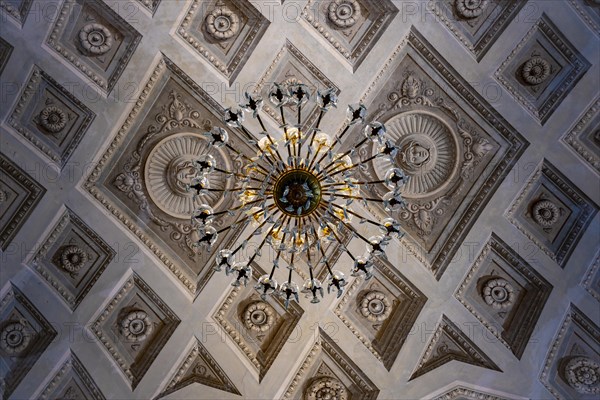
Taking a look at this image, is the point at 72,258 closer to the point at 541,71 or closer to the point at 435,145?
the point at 435,145

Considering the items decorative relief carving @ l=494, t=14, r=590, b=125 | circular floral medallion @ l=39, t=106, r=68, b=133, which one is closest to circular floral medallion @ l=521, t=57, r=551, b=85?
decorative relief carving @ l=494, t=14, r=590, b=125

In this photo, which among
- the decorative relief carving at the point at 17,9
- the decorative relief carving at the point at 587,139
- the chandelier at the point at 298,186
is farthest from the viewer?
the decorative relief carving at the point at 587,139

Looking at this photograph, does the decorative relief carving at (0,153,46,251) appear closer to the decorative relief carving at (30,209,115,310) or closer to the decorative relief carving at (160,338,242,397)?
the decorative relief carving at (30,209,115,310)

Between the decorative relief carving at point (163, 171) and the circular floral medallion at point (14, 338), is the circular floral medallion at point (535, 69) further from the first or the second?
the circular floral medallion at point (14, 338)

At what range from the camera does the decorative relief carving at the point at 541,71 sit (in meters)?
9.69

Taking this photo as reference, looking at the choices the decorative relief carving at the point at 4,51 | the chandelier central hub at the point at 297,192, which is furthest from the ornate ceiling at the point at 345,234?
the chandelier central hub at the point at 297,192

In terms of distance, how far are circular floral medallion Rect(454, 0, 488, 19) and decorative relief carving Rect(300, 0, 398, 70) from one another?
1106mm

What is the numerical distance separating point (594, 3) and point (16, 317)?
11176 mm

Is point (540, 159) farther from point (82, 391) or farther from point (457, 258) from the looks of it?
point (82, 391)

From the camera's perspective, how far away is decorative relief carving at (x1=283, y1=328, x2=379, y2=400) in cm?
1016

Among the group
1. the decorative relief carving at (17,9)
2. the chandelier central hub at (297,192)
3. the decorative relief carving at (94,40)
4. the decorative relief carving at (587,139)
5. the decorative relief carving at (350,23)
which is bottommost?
the chandelier central hub at (297,192)

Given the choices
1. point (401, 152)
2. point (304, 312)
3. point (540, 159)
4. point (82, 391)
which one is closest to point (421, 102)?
point (401, 152)

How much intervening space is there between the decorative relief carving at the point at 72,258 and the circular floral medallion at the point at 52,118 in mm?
1495

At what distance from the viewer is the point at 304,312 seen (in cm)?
1018
